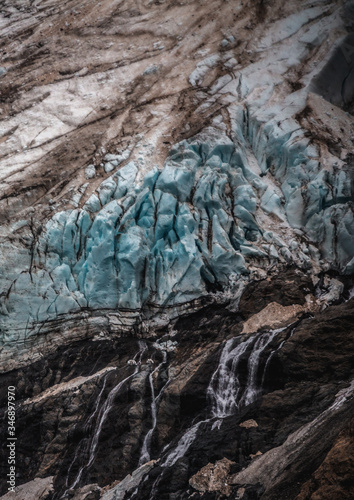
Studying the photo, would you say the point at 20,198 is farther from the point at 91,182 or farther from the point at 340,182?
the point at 340,182

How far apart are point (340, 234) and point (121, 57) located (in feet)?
42.9

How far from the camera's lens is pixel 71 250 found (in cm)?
1552

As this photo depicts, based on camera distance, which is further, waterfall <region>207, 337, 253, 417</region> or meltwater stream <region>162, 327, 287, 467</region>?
waterfall <region>207, 337, 253, 417</region>

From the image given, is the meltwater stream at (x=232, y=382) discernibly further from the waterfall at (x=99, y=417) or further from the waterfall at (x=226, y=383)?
the waterfall at (x=99, y=417)

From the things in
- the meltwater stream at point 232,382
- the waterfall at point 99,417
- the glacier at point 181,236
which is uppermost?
the glacier at point 181,236

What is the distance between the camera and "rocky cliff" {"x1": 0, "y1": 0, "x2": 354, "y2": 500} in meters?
11.0

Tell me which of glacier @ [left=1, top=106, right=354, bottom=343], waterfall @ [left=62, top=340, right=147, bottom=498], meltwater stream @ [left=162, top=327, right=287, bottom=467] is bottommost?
waterfall @ [left=62, top=340, right=147, bottom=498]

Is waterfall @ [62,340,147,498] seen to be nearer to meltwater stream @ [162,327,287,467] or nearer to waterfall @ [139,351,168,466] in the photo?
waterfall @ [139,351,168,466]

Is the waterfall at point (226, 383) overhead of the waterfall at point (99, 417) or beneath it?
overhead

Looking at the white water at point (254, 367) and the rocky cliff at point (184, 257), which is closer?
the rocky cliff at point (184, 257)

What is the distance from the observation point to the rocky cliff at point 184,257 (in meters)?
11.0

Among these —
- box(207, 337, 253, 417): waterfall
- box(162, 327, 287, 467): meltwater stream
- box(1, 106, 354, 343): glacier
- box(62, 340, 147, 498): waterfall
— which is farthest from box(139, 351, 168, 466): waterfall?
box(1, 106, 354, 343): glacier

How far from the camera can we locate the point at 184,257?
14.9 m

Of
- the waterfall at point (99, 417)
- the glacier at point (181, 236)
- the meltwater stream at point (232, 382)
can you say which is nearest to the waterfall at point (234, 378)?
the meltwater stream at point (232, 382)
